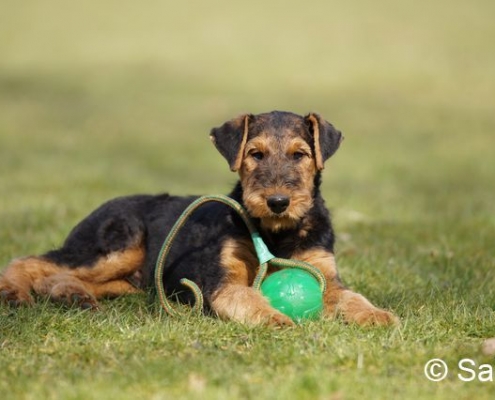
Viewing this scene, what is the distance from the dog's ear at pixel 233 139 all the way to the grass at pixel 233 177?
1352mm

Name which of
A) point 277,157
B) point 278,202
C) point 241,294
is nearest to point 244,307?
point 241,294

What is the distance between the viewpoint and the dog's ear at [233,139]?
6.13 meters

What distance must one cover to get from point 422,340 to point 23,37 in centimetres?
3296

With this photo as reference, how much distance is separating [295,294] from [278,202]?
644mm

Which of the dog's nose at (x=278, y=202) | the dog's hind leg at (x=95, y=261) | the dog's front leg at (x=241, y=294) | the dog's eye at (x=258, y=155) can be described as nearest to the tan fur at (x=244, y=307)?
the dog's front leg at (x=241, y=294)

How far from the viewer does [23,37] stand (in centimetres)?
3494

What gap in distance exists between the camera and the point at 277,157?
19.5 ft

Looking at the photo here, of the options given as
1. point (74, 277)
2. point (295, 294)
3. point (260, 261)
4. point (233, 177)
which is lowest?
point (233, 177)

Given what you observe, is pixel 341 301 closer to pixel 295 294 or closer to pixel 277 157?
→ pixel 295 294

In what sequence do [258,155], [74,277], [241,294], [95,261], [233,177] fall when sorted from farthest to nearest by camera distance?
1. [233,177]
2. [95,261]
3. [74,277]
4. [258,155]
5. [241,294]

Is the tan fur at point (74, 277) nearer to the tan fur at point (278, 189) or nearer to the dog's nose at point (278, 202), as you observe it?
the tan fur at point (278, 189)

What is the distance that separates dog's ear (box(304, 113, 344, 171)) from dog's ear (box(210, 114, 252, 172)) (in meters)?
0.50

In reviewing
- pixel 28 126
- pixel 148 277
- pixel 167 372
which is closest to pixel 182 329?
pixel 167 372

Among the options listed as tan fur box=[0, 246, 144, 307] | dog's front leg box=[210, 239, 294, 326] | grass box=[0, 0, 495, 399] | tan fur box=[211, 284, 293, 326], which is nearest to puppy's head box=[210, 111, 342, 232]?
dog's front leg box=[210, 239, 294, 326]
